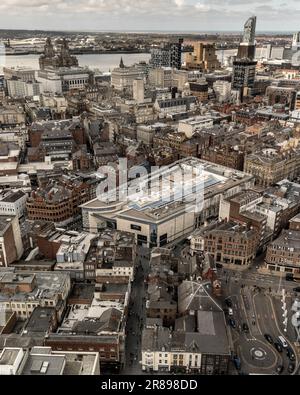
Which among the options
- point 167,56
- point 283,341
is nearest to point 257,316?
point 283,341

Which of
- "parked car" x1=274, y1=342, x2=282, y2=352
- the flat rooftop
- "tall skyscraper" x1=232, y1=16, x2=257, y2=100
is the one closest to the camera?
"parked car" x1=274, y1=342, x2=282, y2=352

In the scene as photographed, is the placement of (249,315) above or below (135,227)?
below

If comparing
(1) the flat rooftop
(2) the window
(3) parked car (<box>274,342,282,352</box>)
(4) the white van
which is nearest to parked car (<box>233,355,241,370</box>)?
(3) parked car (<box>274,342,282,352</box>)

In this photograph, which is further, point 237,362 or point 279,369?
point 237,362

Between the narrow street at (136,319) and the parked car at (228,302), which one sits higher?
the parked car at (228,302)

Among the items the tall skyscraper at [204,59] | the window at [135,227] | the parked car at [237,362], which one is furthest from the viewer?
→ the tall skyscraper at [204,59]

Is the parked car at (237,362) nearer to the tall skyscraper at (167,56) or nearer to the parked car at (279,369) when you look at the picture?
the parked car at (279,369)

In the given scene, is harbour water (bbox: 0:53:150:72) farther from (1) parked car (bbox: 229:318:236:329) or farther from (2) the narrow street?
(1) parked car (bbox: 229:318:236:329)

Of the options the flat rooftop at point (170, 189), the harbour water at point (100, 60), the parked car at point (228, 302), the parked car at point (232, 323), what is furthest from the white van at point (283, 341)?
the harbour water at point (100, 60)

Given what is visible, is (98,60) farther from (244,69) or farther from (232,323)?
(232,323)

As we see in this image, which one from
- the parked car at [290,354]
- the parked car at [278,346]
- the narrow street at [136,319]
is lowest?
the narrow street at [136,319]

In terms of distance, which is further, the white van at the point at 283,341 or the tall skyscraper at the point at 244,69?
the tall skyscraper at the point at 244,69

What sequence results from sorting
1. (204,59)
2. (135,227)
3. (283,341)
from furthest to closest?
(204,59) → (135,227) → (283,341)
